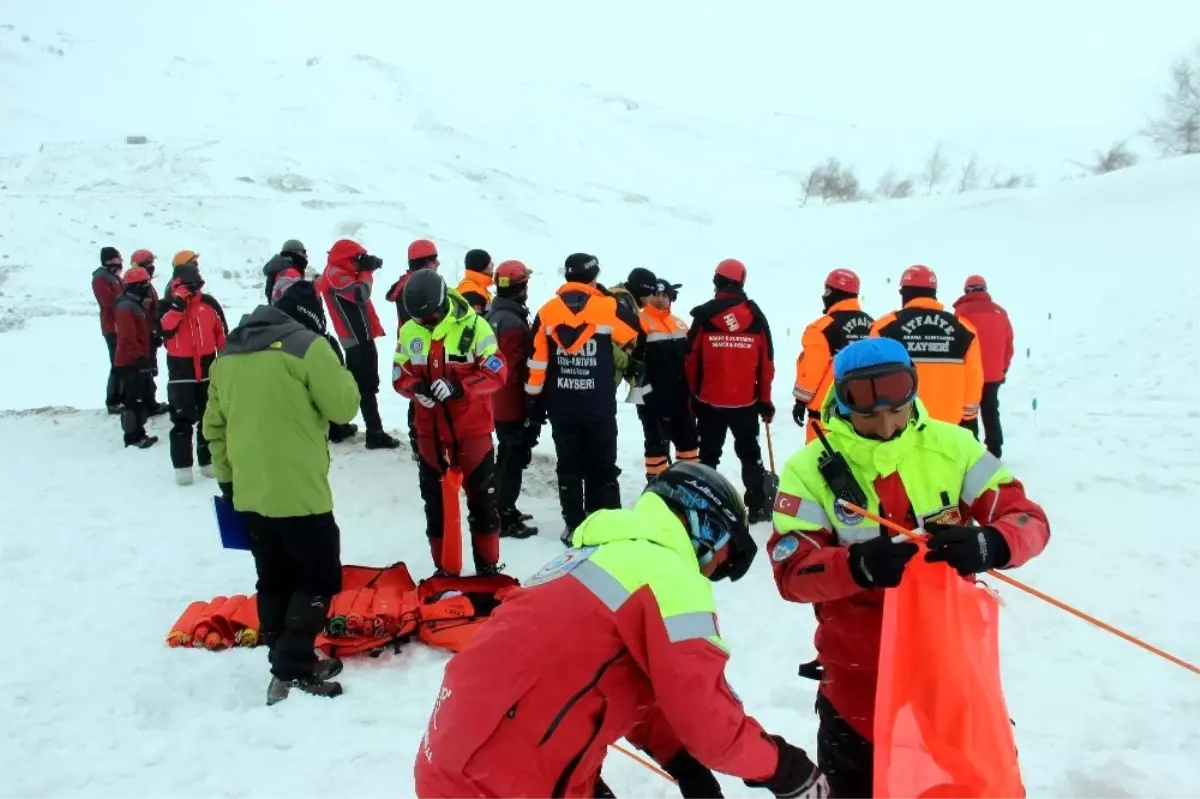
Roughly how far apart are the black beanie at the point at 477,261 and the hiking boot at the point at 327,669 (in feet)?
12.3

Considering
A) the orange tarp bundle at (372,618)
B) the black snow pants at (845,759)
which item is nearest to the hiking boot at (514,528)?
the orange tarp bundle at (372,618)

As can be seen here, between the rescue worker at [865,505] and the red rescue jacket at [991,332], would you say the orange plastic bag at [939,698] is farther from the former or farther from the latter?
the red rescue jacket at [991,332]

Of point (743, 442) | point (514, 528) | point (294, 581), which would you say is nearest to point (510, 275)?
point (514, 528)

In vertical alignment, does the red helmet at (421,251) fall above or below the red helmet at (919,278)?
above

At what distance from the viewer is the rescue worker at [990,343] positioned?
7828 millimetres

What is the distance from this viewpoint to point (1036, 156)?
64.4 metres

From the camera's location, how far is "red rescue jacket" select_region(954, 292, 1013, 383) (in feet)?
25.7

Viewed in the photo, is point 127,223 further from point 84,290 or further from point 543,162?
point 543,162

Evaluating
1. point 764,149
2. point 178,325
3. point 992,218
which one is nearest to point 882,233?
point 992,218

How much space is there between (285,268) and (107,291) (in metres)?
3.98

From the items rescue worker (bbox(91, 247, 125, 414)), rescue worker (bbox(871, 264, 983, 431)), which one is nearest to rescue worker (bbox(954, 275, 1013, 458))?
rescue worker (bbox(871, 264, 983, 431))

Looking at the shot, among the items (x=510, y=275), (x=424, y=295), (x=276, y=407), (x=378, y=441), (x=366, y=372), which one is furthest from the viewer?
(x=378, y=441)

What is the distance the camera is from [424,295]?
5062mm

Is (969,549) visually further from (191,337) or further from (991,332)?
(191,337)
